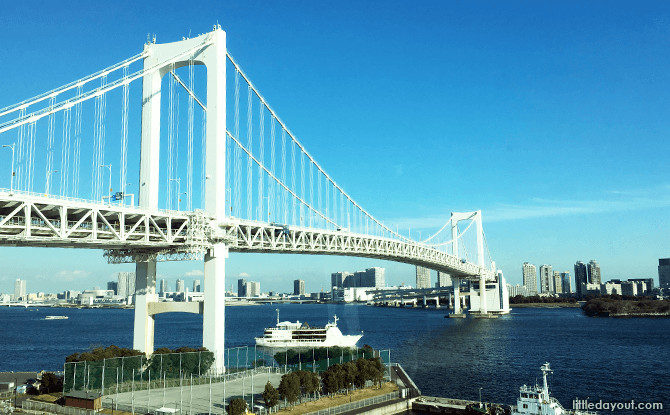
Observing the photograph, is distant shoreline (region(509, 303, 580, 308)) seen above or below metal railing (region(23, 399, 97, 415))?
below

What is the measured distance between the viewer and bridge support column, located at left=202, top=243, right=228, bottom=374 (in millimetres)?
30047

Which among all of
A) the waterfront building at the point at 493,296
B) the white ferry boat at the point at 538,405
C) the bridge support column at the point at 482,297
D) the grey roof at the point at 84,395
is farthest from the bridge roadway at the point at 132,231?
the waterfront building at the point at 493,296

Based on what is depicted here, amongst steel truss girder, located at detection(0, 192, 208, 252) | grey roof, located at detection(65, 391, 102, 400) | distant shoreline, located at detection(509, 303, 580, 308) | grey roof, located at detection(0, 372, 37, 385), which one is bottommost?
distant shoreline, located at detection(509, 303, 580, 308)

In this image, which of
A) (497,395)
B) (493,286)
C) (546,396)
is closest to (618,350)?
(497,395)

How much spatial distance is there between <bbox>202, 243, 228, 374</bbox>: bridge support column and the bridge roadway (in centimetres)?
70

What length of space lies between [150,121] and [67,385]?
14721 millimetres

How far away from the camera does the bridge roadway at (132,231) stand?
24234 mm

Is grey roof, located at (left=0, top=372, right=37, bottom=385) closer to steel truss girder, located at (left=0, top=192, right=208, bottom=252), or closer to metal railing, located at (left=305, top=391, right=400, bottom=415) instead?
steel truss girder, located at (left=0, top=192, right=208, bottom=252)

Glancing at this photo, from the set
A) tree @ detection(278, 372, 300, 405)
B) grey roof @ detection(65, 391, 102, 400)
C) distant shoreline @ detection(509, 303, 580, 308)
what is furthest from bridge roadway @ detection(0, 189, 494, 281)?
distant shoreline @ detection(509, 303, 580, 308)

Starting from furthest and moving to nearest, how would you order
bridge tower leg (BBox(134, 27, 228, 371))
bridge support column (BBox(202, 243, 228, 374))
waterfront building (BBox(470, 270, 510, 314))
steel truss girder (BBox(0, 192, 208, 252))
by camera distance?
waterfront building (BBox(470, 270, 510, 314)) < bridge tower leg (BBox(134, 27, 228, 371)) < bridge support column (BBox(202, 243, 228, 374)) < steel truss girder (BBox(0, 192, 208, 252))

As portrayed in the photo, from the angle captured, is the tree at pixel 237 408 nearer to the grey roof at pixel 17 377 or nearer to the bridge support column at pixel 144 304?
the bridge support column at pixel 144 304

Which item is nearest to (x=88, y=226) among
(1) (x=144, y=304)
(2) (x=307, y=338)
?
(1) (x=144, y=304)

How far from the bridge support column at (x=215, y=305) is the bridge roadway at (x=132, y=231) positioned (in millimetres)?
702

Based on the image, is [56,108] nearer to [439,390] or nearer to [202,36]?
[202,36]
